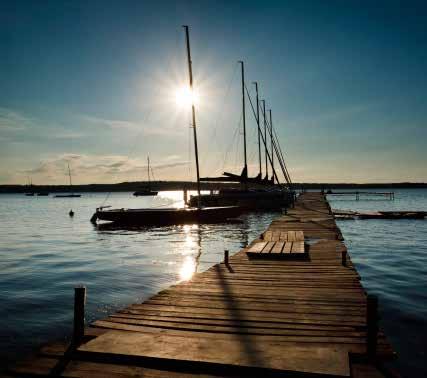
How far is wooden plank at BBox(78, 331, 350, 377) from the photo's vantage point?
4.77 m

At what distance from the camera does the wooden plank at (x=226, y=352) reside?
4.77 metres

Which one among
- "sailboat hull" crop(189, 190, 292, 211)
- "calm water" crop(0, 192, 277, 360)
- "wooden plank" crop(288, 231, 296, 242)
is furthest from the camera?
"sailboat hull" crop(189, 190, 292, 211)

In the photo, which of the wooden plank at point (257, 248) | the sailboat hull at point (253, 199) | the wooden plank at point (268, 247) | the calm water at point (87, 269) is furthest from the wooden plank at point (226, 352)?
the sailboat hull at point (253, 199)

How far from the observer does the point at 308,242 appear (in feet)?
55.3

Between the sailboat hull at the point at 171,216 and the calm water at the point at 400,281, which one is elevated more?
the sailboat hull at the point at 171,216

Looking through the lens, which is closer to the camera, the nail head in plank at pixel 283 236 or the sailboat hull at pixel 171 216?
the nail head in plank at pixel 283 236

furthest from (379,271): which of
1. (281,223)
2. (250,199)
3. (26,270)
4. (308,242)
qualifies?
(250,199)

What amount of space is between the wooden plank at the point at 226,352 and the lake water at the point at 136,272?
312 cm

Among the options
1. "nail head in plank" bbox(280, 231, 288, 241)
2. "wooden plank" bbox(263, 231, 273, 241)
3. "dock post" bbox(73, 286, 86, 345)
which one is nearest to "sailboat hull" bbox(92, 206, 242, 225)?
"wooden plank" bbox(263, 231, 273, 241)

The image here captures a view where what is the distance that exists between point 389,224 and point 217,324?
33758 millimetres

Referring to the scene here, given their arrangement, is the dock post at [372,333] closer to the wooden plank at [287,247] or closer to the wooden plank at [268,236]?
the wooden plank at [287,247]

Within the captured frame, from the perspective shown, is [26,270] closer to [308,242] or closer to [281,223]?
[308,242]

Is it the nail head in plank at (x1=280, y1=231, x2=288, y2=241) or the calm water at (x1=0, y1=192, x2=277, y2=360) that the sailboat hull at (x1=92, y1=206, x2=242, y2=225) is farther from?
the nail head in plank at (x1=280, y1=231, x2=288, y2=241)

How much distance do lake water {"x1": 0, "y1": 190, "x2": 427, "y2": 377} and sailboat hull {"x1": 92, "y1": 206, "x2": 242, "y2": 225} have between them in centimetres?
259
